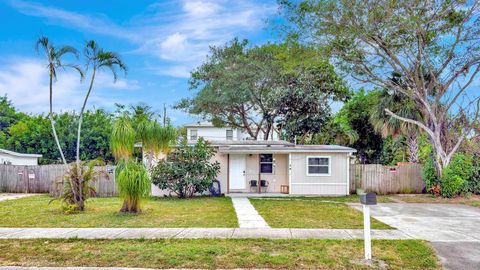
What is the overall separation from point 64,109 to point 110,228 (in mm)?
28132

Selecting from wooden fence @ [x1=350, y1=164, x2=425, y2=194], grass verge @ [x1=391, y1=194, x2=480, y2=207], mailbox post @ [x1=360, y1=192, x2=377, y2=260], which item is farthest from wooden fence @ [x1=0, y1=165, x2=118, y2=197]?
mailbox post @ [x1=360, y1=192, x2=377, y2=260]

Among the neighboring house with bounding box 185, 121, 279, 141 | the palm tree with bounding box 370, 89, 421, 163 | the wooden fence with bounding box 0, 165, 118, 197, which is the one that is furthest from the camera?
the neighboring house with bounding box 185, 121, 279, 141

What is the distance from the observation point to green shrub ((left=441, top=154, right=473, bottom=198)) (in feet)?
51.1

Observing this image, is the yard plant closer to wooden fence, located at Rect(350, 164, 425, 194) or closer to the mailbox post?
wooden fence, located at Rect(350, 164, 425, 194)

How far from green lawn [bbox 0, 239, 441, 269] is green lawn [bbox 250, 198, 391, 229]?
1768mm

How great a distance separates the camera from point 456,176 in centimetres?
1566

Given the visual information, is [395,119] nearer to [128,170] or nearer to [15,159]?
[128,170]

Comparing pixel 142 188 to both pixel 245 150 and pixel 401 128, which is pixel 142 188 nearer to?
pixel 245 150

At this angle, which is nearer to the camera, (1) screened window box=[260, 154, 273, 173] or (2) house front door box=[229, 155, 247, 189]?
(2) house front door box=[229, 155, 247, 189]

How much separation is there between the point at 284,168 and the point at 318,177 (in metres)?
1.76

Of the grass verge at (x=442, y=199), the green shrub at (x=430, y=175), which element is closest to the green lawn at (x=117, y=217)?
the grass verge at (x=442, y=199)

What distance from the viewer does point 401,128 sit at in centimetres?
2097

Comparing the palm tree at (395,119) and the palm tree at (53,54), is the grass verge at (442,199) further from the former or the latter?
the palm tree at (53,54)

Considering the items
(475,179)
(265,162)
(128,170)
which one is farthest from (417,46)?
(128,170)
